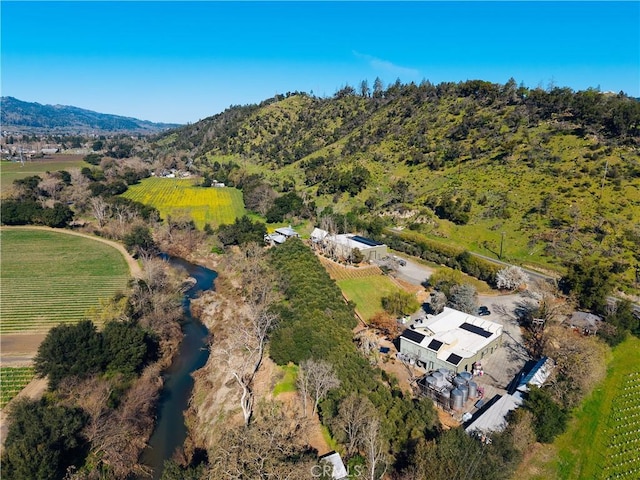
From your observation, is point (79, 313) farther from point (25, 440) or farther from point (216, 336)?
point (25, 440)

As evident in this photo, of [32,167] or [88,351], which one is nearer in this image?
[88,351]

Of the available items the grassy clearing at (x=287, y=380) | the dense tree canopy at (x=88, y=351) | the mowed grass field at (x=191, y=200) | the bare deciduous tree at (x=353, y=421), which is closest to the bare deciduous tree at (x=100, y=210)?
the mowed grass field at (x=191, y=200)

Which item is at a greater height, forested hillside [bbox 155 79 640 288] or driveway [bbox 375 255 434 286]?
forested hillside [bbox 155 79 640 288]

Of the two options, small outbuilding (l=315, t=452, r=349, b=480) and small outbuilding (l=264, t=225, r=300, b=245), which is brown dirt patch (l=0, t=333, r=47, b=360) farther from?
small outbuilding (l=264, t=225, r=300, b=245)

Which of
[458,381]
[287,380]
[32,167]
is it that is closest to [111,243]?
[287,380]

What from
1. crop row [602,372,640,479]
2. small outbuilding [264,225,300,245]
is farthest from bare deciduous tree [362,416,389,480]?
small outbuilding [264,225,300,245]

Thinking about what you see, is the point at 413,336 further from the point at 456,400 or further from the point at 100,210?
the point at 100,210
